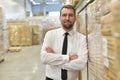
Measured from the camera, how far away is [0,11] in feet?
35.8

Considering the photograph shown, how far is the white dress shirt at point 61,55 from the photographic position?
2.62m

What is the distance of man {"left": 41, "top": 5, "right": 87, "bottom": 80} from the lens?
2629 millimetres

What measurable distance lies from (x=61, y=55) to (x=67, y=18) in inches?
16.2

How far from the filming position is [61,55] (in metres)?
2.65

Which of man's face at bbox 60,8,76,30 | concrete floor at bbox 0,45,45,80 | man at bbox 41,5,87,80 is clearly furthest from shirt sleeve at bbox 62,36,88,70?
concrete floor at bbox 0,45,45,80

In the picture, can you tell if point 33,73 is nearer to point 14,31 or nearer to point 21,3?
point 14,31

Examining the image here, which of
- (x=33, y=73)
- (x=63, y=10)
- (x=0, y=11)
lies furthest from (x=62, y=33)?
(x=0, y=11)

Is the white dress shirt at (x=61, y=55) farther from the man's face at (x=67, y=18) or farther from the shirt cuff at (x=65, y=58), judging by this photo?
the man's face at (x=67, y=18)

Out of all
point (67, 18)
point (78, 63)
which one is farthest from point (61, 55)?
point (67, 18)

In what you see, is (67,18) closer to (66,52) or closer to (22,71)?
(66,52)

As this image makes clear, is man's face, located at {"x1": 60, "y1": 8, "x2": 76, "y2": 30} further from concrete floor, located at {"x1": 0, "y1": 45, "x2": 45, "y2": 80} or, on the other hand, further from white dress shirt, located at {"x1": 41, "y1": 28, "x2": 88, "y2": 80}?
concrete floor, located at {"x1": 0, "y1": 45, "x2": 45, "y2": 80}

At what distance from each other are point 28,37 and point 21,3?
494cm

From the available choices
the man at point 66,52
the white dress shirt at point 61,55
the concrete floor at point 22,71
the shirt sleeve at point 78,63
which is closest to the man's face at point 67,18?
the man at point 66,52

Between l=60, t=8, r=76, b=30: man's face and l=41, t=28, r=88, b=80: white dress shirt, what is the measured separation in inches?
4.4
